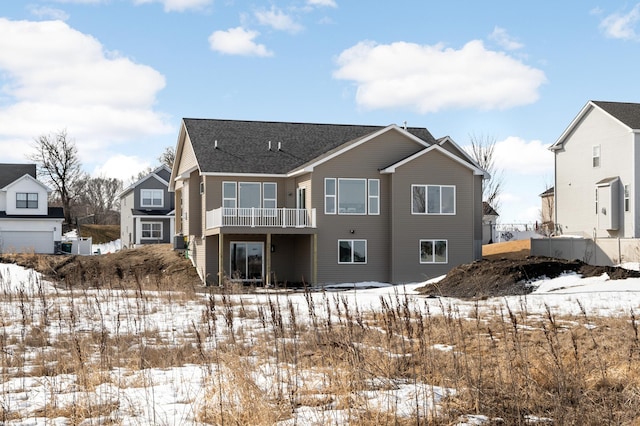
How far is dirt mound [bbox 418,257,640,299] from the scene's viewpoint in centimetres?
2347

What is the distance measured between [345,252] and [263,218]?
4.20 meters

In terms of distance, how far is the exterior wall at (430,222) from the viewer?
112 ft

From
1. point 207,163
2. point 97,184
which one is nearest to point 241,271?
point 207,163

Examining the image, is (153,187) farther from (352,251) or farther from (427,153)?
(427,153)

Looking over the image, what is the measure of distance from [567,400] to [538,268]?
18.2m

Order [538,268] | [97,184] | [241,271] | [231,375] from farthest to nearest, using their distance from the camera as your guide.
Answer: [97,184]
[241,271]
[538,268]
[231,375]

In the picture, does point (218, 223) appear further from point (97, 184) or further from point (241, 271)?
point (97, 184)

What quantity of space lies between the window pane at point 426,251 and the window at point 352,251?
111 inches

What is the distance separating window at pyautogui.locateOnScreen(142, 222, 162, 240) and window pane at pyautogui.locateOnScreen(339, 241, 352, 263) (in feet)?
91.9

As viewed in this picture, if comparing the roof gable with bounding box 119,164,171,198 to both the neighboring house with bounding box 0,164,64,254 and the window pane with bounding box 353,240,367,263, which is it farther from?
the window pane with bounding box 353,240,367,263

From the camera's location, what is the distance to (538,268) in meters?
25.1

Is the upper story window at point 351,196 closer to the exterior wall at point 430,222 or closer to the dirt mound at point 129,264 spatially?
the exterior wall at point 430,222

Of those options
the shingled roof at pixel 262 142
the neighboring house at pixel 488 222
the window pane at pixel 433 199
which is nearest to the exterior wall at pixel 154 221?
the shingled roof at pixel 262 142

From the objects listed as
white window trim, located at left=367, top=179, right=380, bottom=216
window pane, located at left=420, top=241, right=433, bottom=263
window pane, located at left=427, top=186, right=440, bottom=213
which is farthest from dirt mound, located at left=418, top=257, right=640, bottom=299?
white window trim, located at left=367, top=179, right=380, bottom=216
